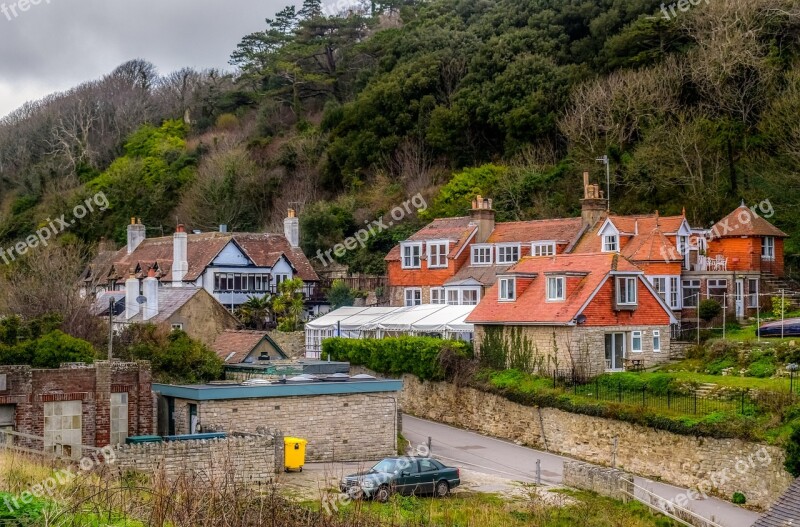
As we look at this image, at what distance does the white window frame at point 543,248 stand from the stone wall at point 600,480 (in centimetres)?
1956

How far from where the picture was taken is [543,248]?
Answer: 4678 cm

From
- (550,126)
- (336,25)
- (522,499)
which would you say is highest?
(336,25)

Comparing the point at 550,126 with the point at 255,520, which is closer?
the point at 255,520

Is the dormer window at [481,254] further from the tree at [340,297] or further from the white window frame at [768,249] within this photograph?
the white window frame at [768,249]

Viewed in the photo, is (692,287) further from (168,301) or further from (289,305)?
(168,301)

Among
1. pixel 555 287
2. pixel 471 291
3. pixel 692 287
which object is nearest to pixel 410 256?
pixel 471 291

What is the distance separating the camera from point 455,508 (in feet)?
77.2

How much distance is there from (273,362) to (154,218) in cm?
4166

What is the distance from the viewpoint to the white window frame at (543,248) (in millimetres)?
46312

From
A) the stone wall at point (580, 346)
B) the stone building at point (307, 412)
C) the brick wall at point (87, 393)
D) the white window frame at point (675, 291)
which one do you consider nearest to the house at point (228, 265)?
the white window frame at point (675, 291)

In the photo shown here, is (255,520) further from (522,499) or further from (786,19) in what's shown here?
(786,19)

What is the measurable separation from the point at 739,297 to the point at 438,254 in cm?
1563

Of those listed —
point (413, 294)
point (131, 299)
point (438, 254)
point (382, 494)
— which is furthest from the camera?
point (413, 294)

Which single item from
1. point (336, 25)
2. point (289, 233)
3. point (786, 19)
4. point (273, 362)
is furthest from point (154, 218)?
point (786, 19)
